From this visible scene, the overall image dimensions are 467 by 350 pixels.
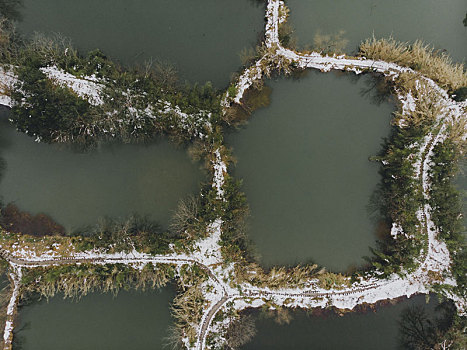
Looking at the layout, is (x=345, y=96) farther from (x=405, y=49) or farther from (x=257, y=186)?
(x=257, y=186)

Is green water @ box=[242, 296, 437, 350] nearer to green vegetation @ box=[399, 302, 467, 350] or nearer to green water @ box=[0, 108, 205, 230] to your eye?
green vegetation @ box=[399, 302, 467, 350]

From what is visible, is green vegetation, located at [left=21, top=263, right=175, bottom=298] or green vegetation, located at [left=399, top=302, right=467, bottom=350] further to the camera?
green vegetation, located at [left=399, top=302, right=467, bottom=350]

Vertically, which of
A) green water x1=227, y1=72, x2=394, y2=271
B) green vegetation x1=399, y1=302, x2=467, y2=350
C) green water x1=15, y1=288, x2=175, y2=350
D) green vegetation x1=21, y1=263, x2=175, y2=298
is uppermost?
green water x1=227, y1=72, x2=394, y2=271

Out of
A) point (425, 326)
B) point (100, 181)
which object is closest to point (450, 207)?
point (425, 326)

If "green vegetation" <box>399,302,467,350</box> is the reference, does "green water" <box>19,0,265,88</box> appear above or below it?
above

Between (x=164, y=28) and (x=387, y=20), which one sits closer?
(x=164, y=28)

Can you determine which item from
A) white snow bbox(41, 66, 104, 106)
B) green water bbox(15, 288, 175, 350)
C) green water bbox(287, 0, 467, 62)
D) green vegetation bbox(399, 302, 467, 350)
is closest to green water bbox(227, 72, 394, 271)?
green water bbox(287, 0, 467, 62)

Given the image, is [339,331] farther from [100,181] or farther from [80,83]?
[80,83]

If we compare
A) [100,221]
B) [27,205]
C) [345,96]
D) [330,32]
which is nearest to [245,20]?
[330,32]
